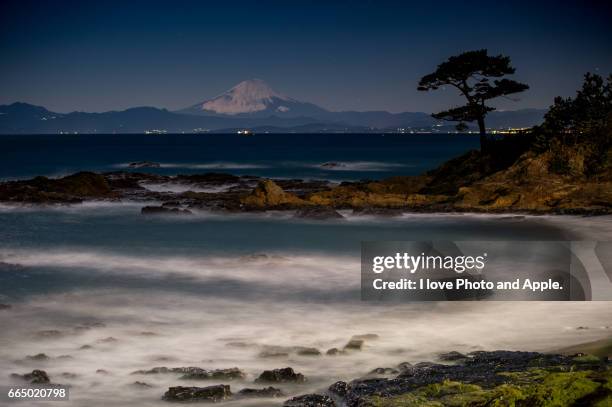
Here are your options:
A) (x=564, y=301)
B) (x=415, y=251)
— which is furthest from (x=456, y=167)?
(x=564, y=301)

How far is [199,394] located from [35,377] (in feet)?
6.72

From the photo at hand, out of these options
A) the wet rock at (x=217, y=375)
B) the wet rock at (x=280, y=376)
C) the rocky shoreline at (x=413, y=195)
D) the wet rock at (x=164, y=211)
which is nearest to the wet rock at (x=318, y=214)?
the rocky shoreline at (x=413, y=195)

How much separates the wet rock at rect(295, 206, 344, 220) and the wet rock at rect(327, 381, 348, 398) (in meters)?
14.7

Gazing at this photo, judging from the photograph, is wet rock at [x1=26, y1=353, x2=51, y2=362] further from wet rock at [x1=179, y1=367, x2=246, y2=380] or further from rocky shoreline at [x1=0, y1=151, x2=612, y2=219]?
rocky shoreline at [x1=0, y1=151, x2=612, y2=219]

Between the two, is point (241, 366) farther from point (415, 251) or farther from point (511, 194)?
point (511, 194)

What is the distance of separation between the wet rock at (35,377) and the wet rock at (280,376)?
2320mm

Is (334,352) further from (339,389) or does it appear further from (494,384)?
(494,384)

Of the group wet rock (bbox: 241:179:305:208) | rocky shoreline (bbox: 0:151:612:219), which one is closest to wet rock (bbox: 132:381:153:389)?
rocky shoreline (bbox: 0:151:612:219)

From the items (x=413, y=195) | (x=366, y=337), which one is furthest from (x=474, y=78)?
(x=366, y=337)

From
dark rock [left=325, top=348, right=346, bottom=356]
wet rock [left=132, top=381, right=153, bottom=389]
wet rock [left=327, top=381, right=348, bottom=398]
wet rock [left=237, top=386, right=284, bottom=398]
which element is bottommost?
wet rock [left=132, top=381, right=153, bottom=389]

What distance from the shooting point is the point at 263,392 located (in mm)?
6980

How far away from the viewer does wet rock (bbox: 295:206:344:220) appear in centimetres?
2183

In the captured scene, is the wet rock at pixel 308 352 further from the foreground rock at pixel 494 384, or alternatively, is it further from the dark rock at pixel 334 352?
the foreground rock at pixel 494 384

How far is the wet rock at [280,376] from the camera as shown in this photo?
736 cm
